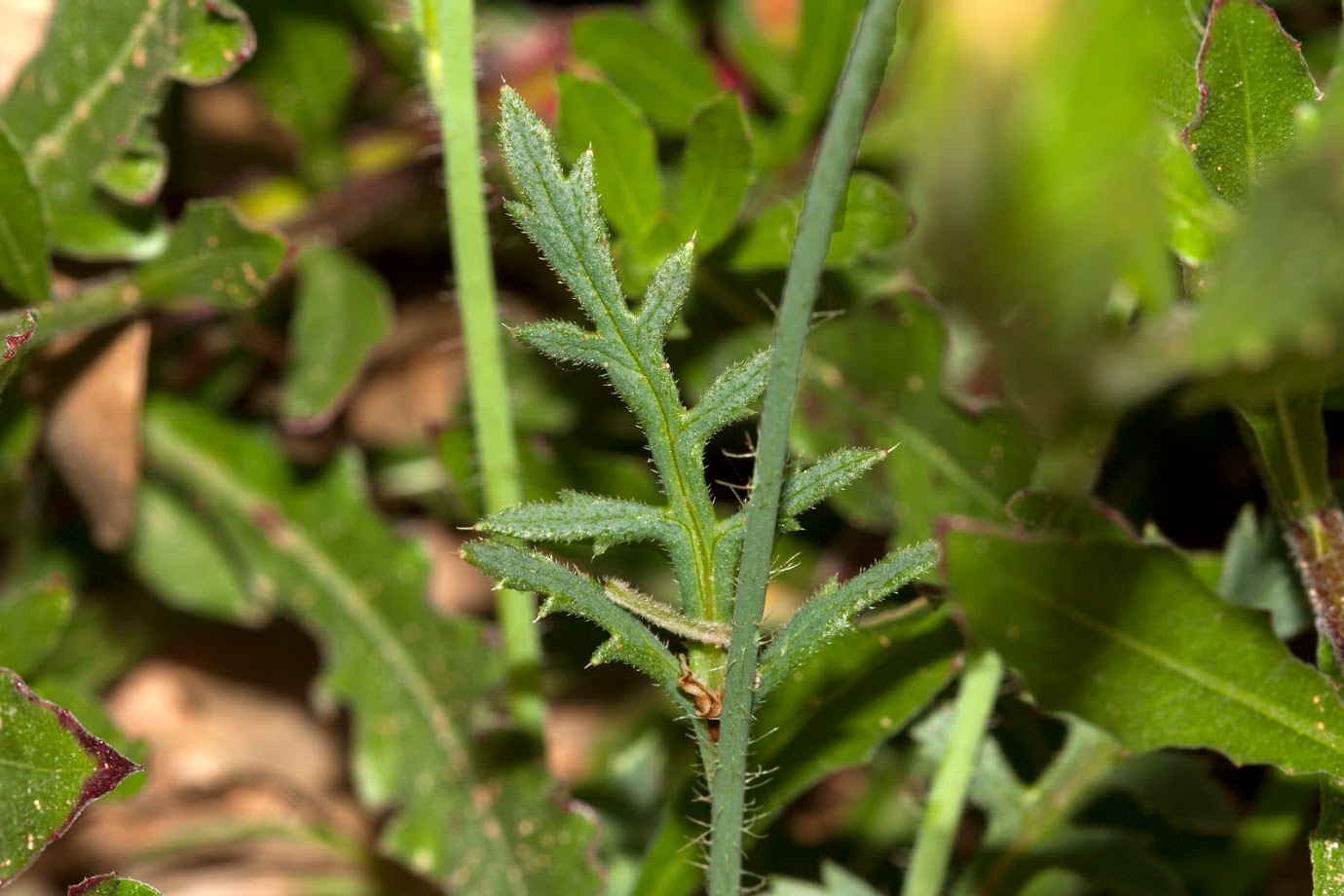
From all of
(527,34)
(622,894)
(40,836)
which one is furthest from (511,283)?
(40,836)

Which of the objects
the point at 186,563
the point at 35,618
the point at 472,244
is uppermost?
the point at 472,244

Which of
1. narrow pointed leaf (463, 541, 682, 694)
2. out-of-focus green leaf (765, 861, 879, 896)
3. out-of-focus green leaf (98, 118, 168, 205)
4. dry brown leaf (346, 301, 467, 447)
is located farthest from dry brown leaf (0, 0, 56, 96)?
out-of-focus green leaf (765, 861, 879, 896)

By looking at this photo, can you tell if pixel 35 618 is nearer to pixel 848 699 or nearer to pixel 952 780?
pixel 848 699

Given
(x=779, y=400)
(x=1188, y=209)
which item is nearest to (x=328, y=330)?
(x=779, y=400)

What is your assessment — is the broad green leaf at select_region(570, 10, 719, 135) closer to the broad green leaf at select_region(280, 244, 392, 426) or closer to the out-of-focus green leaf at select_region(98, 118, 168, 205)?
the broad green leaf at select_region(280, 244, 392, 426)

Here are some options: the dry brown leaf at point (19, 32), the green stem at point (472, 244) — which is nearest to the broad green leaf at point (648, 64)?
the green stem at point (472, 244)

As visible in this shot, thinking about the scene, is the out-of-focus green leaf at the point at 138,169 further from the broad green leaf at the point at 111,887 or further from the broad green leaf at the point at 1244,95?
the broad green leaf at the point at 1244,95
